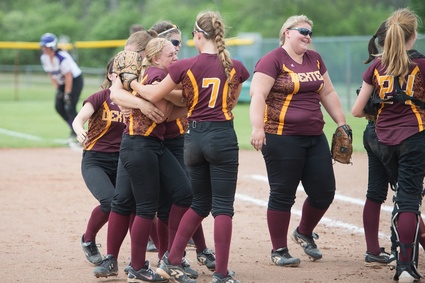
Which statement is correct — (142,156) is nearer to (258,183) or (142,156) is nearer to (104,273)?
(104,273)

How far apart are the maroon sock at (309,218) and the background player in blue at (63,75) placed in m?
8.88

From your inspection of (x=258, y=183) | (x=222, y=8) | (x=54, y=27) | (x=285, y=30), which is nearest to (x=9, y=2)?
(x=54, y=27)

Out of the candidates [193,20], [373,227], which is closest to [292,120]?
[373,227]

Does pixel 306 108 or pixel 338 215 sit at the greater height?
pixel 306 108

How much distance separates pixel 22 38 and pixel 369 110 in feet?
131

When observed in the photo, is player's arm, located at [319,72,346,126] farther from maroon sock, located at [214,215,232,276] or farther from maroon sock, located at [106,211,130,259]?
maroon sock, located at [106,211,130,259]

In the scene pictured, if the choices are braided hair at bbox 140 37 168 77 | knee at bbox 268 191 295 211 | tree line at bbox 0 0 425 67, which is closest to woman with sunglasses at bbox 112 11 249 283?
braided hair at bbox 140 37 168 77

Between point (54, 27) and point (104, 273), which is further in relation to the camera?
point (54, 27)

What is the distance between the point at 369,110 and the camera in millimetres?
5969

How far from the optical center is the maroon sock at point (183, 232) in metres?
→ 5.58

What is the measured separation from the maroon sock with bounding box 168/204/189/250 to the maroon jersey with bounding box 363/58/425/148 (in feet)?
5.10

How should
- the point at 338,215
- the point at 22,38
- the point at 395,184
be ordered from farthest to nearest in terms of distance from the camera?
the point at 22,38 → the point at 338,215 → the point at 395,184

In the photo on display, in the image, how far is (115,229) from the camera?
575 centimetres

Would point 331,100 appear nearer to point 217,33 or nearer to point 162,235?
point 217,33
